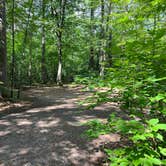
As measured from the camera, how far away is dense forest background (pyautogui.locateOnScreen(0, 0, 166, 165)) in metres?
2.02

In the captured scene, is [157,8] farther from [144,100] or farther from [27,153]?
[27,153]

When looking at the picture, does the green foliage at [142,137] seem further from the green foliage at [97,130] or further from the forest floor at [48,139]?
the forest floor at [48,139]

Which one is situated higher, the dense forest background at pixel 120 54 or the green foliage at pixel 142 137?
the dense forest background at pixel 120 54

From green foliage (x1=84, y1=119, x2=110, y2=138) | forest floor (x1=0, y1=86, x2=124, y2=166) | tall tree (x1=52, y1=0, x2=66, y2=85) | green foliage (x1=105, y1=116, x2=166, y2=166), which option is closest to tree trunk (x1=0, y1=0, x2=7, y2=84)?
forest floor (x1=0, y1=86, x2=124, y2=166)

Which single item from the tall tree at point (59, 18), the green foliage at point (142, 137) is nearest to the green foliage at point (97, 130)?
the green foliage at point (142, 137)

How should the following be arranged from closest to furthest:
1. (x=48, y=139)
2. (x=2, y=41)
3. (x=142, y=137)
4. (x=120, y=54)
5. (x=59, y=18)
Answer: (x=142, y=137)
(x=120, y=54)
(x=48, y=139)
(x=2, y=41)
(x=59, y=18)

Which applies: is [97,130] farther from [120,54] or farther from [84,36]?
[84,36]

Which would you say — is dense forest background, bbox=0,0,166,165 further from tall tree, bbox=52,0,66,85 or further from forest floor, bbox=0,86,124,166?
forest floor, bbox=0,86,124,166

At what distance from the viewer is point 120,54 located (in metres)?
2.66

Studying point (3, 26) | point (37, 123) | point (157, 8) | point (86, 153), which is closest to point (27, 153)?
point (86, 153)

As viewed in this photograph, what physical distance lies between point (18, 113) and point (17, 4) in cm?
696

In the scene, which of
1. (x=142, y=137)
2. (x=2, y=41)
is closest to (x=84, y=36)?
(x=2, y=41)

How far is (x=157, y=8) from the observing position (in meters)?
2.53

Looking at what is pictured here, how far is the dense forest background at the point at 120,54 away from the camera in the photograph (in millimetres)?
2021
